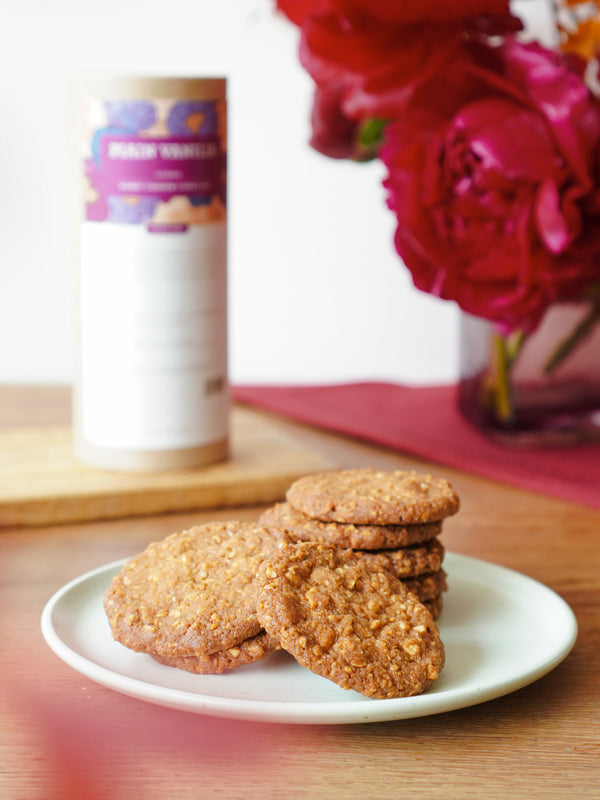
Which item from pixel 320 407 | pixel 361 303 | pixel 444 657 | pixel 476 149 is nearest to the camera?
pixel 444 657

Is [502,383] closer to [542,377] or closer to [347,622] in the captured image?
[542,377]

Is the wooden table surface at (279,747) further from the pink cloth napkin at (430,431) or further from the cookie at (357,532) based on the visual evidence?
the pink cloth napkin at (430,431)

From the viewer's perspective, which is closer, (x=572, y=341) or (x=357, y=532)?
(x=357, y=532)

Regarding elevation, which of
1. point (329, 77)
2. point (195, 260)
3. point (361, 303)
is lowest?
point (361, 303)

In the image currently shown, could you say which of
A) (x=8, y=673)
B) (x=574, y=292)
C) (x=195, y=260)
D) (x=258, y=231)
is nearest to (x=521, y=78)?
(x=574, y=292)

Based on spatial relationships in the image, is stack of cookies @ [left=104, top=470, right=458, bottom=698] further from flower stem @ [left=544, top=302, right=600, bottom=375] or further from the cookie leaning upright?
flower stem @ [left=544, top=302, right=600, bottom=375]

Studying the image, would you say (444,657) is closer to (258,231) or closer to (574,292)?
(574,292)

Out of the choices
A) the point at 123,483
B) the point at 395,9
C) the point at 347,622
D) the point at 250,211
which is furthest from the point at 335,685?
the point at 250,211
